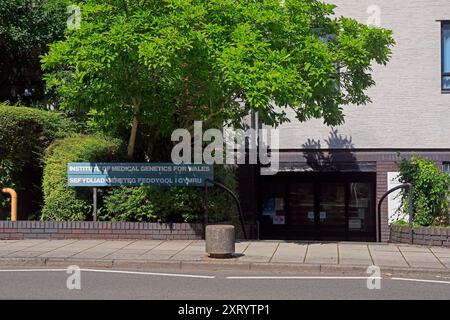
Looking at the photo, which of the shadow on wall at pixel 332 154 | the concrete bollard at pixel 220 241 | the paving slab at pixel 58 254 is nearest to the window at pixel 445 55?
the shadow on wall at pixel 332 154

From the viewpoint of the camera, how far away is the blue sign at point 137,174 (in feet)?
47.0

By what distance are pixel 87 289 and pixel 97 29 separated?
17.5 feet

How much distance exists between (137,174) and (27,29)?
6.57 m

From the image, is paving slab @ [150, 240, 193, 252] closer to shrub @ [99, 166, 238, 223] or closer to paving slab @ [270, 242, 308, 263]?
shrub @ [99, 166, 238, 223]

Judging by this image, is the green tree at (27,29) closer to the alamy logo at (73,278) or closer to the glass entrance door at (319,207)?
the glass entrance door at (319,207)

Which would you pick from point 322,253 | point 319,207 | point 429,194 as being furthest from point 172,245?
point 319,207

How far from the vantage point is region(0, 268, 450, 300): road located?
335 inches

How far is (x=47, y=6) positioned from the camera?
60.8 feet

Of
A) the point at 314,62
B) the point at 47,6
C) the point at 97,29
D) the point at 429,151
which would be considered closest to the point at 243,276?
the point at 314,62

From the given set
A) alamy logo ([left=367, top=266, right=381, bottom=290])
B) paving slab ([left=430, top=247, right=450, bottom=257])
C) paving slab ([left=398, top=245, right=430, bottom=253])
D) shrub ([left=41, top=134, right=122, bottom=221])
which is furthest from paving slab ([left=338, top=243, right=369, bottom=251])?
shrub ([left=41, top=134, right=122, bottom=221])

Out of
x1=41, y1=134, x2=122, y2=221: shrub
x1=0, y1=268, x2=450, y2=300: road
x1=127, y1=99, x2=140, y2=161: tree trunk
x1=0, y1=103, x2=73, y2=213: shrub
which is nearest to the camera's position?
x1=0, y1=268, x2=450, y2=300: road

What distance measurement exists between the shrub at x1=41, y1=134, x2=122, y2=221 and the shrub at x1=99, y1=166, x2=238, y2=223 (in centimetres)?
61

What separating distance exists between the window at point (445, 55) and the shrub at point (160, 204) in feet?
25.7
